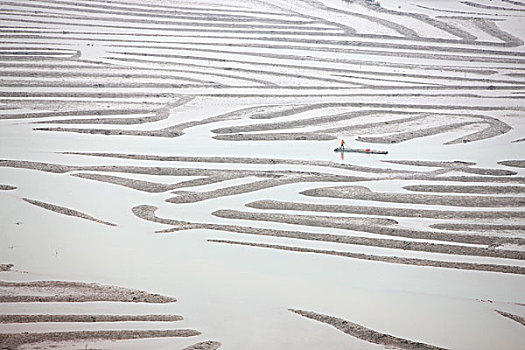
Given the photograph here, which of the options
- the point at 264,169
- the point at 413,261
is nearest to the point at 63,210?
the point at 264,169

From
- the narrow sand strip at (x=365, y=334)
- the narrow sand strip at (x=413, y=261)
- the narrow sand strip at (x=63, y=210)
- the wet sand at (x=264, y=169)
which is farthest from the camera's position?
the narrow sand strip at (x=63, y=210)

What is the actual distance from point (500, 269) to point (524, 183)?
5004 mm

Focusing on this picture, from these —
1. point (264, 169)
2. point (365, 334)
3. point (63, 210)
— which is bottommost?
point (365, 334)

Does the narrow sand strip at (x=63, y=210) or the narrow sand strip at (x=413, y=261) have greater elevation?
the narrow sand strip at (x=413, y=261)

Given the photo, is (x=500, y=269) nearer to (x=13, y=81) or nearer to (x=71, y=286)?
(x=71, y=286)

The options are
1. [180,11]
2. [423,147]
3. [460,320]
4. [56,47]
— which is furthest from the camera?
[180,11]

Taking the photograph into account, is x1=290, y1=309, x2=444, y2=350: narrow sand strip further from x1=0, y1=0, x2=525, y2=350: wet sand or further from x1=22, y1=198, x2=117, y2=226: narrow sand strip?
x1=22, y1=198, x2=117, y2=226: narrow sand strip

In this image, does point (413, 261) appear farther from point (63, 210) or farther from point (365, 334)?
point (63, 210)

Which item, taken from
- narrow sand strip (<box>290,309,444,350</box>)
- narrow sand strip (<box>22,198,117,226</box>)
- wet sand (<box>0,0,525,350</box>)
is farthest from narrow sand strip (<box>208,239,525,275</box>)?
narrow sand strip (<box>22,198,117,226</box>)

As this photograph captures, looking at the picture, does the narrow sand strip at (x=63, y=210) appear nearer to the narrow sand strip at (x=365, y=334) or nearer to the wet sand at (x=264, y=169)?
the wet sand at (x=264, y=169)

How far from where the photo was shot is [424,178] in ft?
57.3


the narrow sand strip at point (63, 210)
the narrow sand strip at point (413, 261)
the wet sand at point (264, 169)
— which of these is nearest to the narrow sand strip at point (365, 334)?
the wet sand at point (264, 169)

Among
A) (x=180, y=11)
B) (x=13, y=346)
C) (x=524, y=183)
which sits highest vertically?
(x=180, y=11)

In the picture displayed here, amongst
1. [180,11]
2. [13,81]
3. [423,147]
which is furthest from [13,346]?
[180,11]
